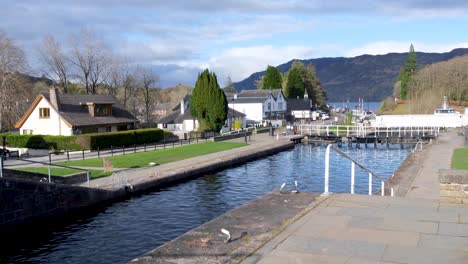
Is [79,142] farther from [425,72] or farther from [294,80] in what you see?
[294,80]

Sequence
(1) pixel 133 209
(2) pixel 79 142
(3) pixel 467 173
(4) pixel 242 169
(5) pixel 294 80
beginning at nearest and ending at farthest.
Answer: (3) pixel 467 173 < (1) pixel 133 209 < (4) pixel 242 169 < (2) pixel 79 142 < (5) pixel 294 80

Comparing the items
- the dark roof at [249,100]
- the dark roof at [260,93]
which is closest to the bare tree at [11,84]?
the dark roof at [249,100]

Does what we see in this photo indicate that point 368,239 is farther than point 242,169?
No

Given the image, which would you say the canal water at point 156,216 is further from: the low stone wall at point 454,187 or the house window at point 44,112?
the house window at point 44,112

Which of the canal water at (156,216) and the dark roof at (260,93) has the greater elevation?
the dark roof at (260,93)

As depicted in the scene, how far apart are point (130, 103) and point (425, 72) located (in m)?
58.1

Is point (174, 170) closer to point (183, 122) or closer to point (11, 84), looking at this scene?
point (11, 84)

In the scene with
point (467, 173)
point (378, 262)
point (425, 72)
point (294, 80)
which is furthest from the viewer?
point (294, 80)

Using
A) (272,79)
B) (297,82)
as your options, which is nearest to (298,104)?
(272,79)

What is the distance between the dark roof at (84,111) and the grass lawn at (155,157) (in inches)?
466

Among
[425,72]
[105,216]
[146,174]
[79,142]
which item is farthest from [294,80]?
[105,216]

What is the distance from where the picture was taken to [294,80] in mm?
125000

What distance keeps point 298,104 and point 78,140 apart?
75.5 meters

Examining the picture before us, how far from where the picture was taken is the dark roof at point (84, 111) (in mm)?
49781
